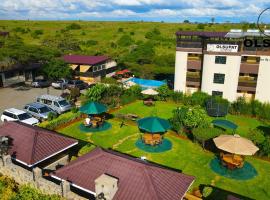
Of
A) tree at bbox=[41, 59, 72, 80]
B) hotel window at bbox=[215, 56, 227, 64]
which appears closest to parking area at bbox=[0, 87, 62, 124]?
tree at bbox=[41, 59, 72, 80]

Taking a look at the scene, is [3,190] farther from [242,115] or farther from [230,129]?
[242,115]

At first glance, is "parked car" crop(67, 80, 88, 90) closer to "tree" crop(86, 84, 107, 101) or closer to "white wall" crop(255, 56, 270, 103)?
"tree" crop(86, 84, 107, 101)

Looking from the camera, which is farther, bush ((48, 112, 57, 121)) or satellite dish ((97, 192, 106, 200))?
bush ((48, 112, 57, 121))

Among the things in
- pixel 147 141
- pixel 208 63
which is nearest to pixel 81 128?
pixel 147 141

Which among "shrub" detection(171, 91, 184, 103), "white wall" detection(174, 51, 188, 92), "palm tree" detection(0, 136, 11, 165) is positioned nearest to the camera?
"palm tree" detection(0, 136, 11, 165)

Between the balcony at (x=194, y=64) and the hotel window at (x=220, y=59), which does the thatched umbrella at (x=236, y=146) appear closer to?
the hotel window at (x=220, y=59)
